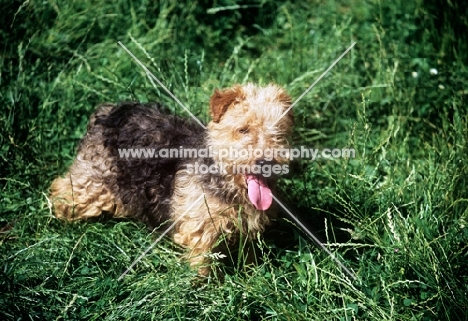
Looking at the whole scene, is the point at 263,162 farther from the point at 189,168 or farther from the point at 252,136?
the point at 189,168

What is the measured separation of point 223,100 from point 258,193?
2.11 feet

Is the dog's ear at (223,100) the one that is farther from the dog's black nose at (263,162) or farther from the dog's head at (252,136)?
the dog's black nose at (263,162)

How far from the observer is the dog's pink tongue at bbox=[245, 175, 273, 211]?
3.58 m

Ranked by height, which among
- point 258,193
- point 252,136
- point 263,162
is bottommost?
point 258,193

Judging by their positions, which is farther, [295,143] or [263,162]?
[295,143]

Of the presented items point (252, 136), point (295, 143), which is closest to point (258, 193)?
point (252, 136)

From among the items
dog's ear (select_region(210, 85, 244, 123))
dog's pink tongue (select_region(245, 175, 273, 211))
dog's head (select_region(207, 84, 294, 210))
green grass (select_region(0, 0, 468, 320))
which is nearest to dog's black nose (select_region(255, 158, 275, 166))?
dog's head (select_region(207, 84, 294, 210))

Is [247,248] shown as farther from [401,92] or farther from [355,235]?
[401,92]

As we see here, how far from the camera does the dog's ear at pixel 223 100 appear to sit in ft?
11.9

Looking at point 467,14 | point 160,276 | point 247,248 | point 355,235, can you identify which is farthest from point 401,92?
point 160,276

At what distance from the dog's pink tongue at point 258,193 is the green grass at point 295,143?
43cm

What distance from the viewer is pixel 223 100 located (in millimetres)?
3623

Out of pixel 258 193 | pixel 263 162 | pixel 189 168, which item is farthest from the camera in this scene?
pixel 189 168

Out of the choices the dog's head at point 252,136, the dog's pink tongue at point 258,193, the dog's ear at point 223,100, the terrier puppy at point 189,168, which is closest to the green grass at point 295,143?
the terrier puppy at point 189,168
